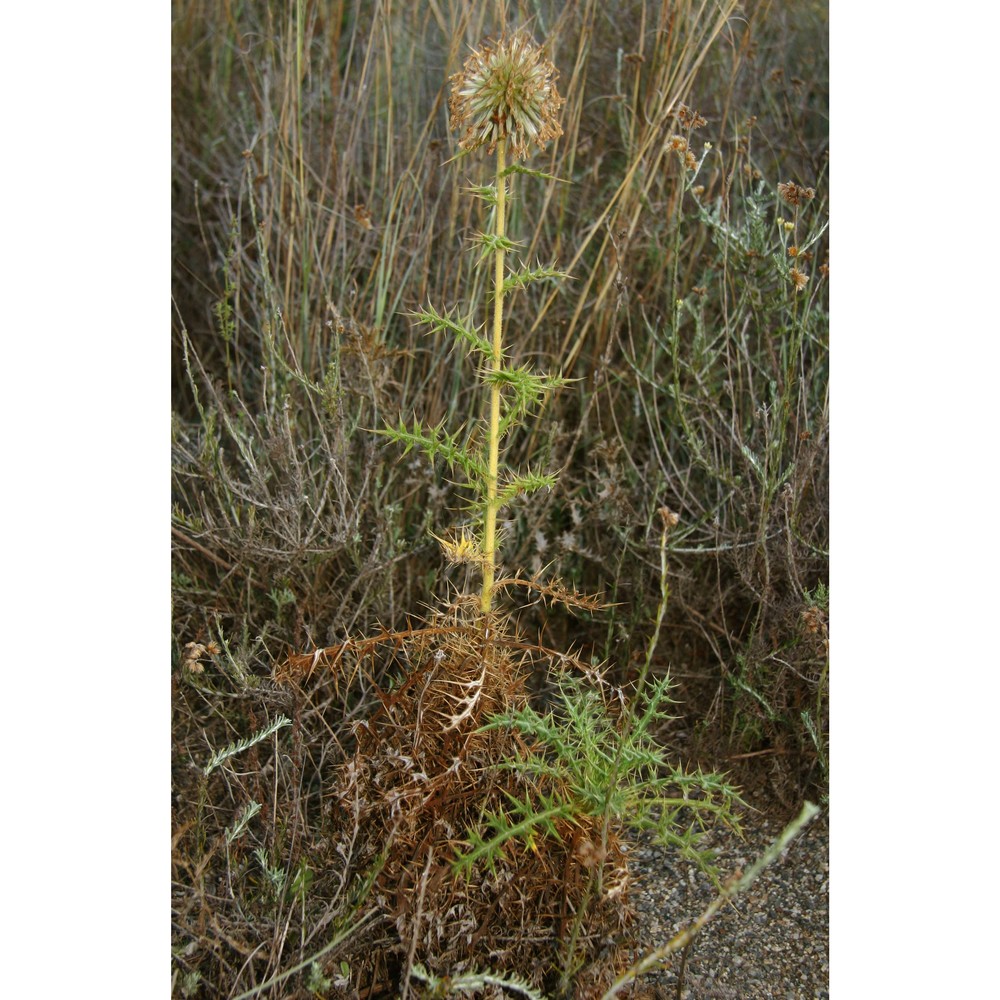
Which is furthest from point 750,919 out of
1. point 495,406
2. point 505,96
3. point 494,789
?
point 505,96

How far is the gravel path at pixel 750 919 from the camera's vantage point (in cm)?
154

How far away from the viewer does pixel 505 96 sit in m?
1.44

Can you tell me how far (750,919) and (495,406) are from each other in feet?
2.74

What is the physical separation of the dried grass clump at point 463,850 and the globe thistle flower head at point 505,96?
2.15ft

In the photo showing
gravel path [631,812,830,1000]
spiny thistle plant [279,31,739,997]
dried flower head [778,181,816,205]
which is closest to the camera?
spiny thistle plant [279,31,739,997]

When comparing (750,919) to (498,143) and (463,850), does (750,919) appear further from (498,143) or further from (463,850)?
(498,143)

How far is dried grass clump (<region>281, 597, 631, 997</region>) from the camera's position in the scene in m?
1.39

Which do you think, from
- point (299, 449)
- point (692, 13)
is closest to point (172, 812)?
point (299, 449)

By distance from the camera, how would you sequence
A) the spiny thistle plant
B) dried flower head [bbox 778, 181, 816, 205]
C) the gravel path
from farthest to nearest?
dried flower head [bbox 778, 181, 816, 205]
the gravel path
the spiny thistle plant

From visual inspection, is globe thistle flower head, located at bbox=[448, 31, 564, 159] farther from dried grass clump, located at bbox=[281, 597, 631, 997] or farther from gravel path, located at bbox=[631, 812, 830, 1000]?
gravel path, located at bbox=[631, 812, 830, 1000]

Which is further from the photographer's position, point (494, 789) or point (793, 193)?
point (793, 193)

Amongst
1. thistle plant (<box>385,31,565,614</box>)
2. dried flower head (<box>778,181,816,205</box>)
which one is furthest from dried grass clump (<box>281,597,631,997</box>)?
dried flower head (<box>778,181,816,205</box>)

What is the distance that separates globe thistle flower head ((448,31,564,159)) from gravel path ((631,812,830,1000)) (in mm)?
1026
